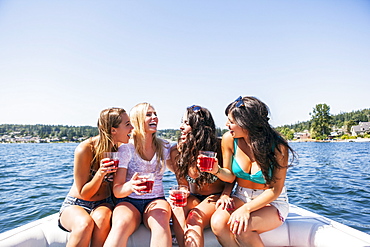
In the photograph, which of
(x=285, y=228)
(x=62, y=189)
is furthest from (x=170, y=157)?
(x=62, y=189)

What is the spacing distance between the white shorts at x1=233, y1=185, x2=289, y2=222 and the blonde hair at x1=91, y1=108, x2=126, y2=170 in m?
1.60

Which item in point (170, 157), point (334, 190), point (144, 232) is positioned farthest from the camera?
point (334, 190)

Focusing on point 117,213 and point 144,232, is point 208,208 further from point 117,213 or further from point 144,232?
point 117,213

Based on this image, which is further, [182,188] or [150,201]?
[150,201]

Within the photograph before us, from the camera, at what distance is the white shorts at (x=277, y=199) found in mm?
2531

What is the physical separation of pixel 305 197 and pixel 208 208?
6.36m

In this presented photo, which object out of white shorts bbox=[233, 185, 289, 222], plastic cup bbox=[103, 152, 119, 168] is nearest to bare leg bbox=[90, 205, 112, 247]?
plastic cup bbox=[103, 152, 119, 168]

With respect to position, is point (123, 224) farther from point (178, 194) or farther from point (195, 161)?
point (195, 161)

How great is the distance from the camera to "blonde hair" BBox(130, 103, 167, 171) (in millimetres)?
2939

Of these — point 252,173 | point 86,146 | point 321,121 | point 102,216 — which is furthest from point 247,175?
point 321,121

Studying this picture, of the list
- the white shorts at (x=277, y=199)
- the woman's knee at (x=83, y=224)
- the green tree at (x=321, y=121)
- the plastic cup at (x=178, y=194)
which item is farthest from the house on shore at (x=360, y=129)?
the woman's knee at (x=83, y=224)

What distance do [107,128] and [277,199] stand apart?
2.11 m

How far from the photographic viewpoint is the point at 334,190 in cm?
860

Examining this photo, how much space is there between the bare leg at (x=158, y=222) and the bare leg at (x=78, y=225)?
1.83ft
